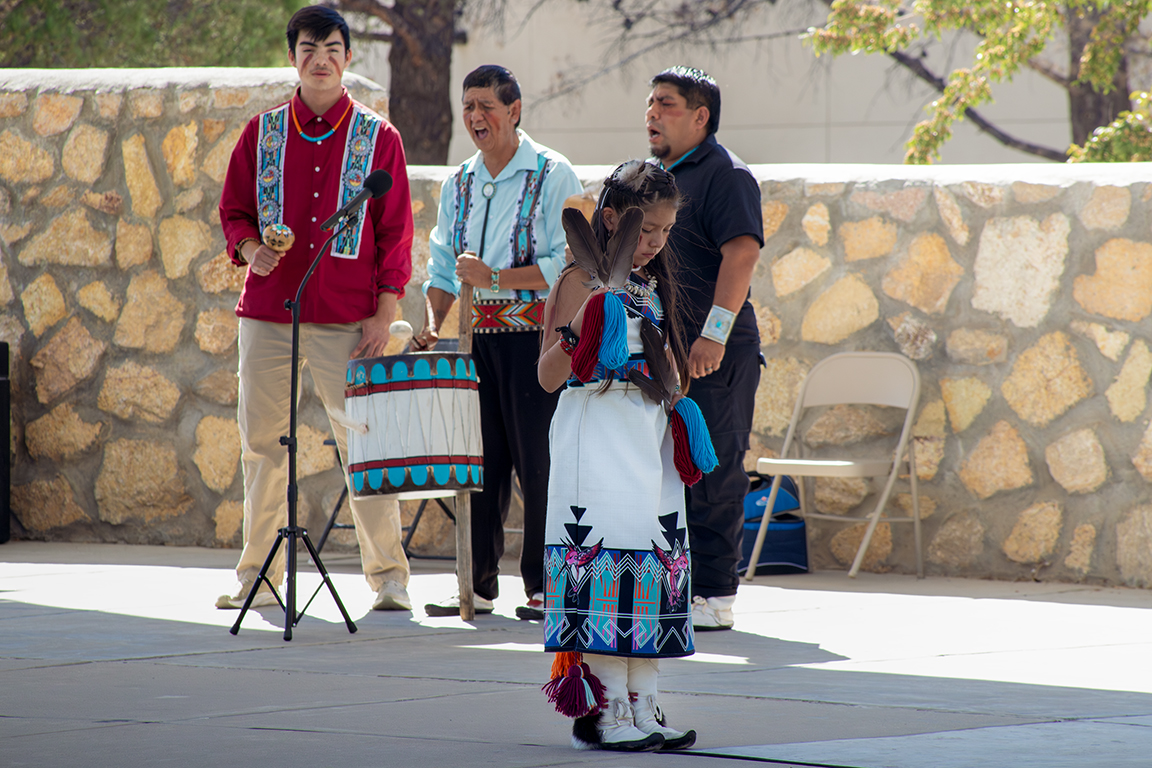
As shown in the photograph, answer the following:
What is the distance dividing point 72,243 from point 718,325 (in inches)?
139

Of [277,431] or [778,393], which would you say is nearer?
[277,431]

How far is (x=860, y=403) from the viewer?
5809 millimetres

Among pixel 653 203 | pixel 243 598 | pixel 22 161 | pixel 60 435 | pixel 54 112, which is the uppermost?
pixel 54 112

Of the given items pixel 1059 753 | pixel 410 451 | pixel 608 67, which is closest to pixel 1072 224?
pixel 410 451

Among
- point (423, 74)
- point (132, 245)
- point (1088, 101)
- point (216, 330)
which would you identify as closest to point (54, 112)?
point (132, 245)

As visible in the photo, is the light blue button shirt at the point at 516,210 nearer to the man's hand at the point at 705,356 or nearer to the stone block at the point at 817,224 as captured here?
the man's hand at the point at 705,356

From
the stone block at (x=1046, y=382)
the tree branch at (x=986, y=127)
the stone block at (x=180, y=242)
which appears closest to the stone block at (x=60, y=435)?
the stone block at (x=180, y=242)

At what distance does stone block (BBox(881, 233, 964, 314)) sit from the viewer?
568cm

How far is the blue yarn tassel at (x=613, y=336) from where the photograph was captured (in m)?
2.96

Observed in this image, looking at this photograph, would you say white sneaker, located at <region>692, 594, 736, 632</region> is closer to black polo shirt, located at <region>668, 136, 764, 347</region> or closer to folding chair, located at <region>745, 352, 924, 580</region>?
black polo shirt, located at <region>668, 136, 764, 347</region>

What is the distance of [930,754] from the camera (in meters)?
2.71

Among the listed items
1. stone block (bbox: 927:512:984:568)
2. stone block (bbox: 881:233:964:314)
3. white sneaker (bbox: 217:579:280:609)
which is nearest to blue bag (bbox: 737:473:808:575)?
stone block (bbox: 927:512:984:568)

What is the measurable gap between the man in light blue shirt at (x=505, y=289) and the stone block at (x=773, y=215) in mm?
1329

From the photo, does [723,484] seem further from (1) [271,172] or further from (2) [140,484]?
(2) [140,484]
